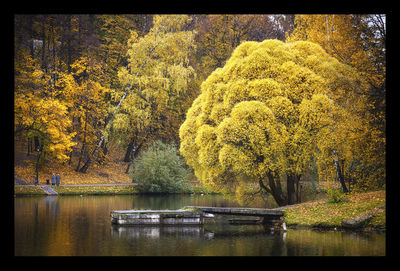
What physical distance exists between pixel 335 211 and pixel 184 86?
22.6m

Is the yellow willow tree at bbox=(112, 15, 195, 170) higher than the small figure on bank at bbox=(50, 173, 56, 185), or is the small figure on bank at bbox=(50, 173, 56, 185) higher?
the yellow willow tree at bbox=(112, 15, 195, 170)

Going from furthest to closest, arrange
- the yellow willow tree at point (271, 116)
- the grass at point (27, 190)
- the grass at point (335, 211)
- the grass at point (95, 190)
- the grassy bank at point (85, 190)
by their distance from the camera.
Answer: the grass at point (95, 190), the grassy bank at point (85, 190), the grass at point (27, 190), the yellow willow tree at point (271, 116), the grass at point (335, 211)

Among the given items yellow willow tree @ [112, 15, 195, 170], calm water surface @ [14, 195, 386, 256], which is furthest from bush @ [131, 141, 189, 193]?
calm water surface @ [14, 195, 386, 256]

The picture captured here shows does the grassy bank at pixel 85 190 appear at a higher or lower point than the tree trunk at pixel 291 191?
lower

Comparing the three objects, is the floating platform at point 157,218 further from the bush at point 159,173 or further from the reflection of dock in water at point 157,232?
the bush at point 159,173

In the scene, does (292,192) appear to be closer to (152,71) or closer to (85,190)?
(85,190)

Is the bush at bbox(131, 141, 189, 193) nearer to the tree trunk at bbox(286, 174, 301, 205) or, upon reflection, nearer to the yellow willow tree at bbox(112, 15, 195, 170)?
the yellow willow tree at bbox(112, 15, 195, 170)

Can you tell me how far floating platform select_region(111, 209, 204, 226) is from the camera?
1916 centimetres

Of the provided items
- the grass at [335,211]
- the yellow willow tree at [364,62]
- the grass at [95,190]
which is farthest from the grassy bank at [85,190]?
the grass at [335,211]

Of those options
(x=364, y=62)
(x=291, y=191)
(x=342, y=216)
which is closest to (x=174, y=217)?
(x=291, y=191)

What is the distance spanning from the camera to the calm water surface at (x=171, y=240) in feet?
44.9

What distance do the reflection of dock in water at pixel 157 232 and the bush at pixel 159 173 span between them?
1661 centimetres

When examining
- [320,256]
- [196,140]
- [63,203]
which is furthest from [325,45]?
[63,203]
